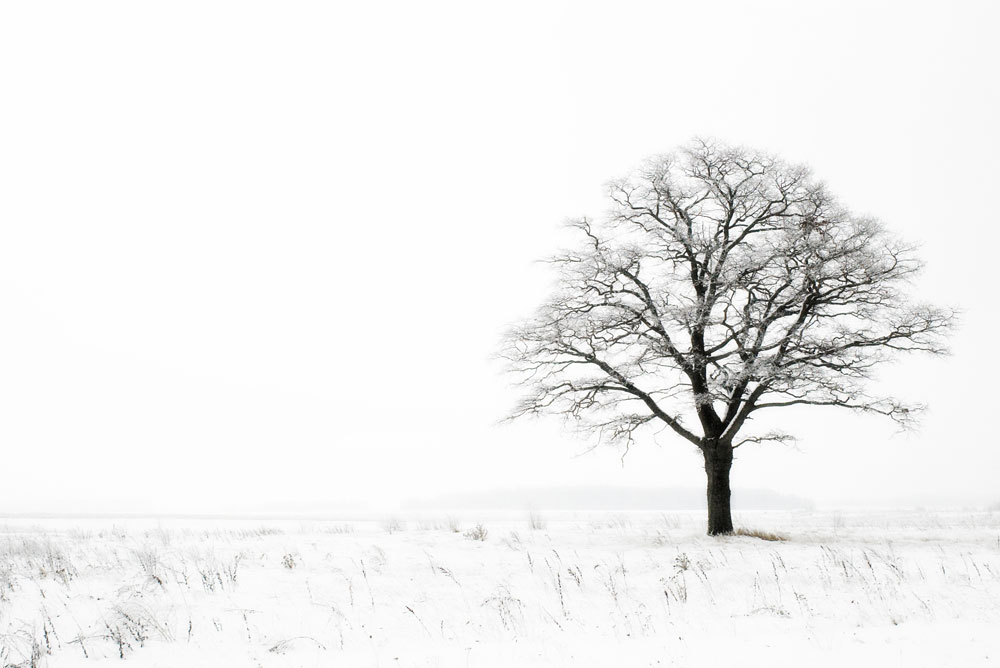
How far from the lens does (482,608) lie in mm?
8898

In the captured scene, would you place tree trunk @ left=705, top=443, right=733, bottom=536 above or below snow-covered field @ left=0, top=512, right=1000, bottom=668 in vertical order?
above

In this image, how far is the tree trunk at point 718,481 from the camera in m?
17.7

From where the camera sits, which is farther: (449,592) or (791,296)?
(791,296)

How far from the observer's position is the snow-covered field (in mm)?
6980

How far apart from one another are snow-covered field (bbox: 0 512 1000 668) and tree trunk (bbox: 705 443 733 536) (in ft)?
13.5

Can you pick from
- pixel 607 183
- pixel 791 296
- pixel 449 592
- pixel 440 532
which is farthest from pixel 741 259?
pixel 449 592

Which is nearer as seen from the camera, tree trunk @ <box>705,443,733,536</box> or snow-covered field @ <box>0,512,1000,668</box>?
snow-covered field @ <box>0,512,1000,668</box>

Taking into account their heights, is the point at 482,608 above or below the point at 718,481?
below

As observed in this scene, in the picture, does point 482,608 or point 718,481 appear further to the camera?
Answer: point 718,481

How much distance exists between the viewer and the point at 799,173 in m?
18.2

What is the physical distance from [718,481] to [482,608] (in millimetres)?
11293

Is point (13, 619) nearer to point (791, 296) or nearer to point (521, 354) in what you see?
point (521, 354)

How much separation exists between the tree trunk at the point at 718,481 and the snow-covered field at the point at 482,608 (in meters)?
4.12

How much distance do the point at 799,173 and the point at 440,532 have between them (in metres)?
15.1
